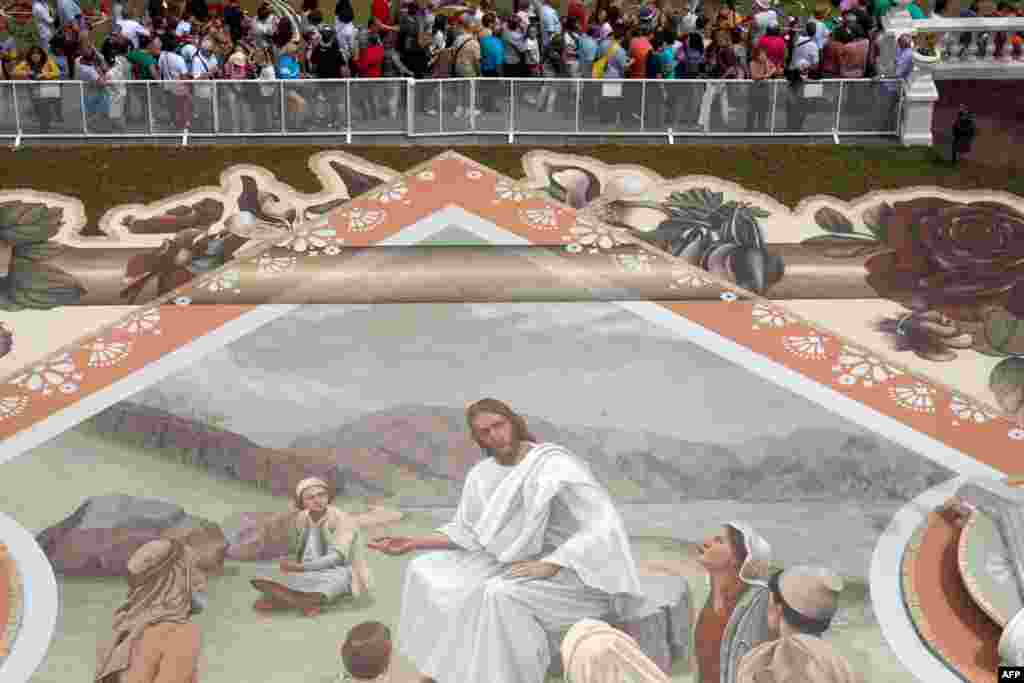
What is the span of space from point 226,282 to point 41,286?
2300mm

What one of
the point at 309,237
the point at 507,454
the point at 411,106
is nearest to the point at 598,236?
the point at 309,237

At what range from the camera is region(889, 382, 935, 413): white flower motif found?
19.3 meters

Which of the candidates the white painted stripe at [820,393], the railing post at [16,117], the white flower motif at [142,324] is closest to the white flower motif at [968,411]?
the white painted stripe at [820,393]

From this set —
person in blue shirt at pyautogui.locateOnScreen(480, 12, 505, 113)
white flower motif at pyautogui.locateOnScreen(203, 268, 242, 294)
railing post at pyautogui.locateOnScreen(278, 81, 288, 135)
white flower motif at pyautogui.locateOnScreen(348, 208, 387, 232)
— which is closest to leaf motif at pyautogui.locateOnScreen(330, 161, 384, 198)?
white flower motif at pyautogui.locateOnScreen(348, 208, 387, 232)

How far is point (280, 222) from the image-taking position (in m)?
22.7

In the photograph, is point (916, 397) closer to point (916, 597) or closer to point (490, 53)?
point (916, 597)

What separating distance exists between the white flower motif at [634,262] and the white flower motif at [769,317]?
1586mm

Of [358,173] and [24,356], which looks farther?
[358,173]

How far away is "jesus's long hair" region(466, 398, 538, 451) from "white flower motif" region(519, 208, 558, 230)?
3955mm

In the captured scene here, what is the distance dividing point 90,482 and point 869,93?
12.7m

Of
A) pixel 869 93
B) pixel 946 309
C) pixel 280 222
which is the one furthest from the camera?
pixel 869 93

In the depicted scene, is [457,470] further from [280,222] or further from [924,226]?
[924,226]

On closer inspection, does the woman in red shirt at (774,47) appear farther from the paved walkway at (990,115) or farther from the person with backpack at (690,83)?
the paved walkway at (990,115)

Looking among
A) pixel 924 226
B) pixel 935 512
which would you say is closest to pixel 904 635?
pixel 935 512
